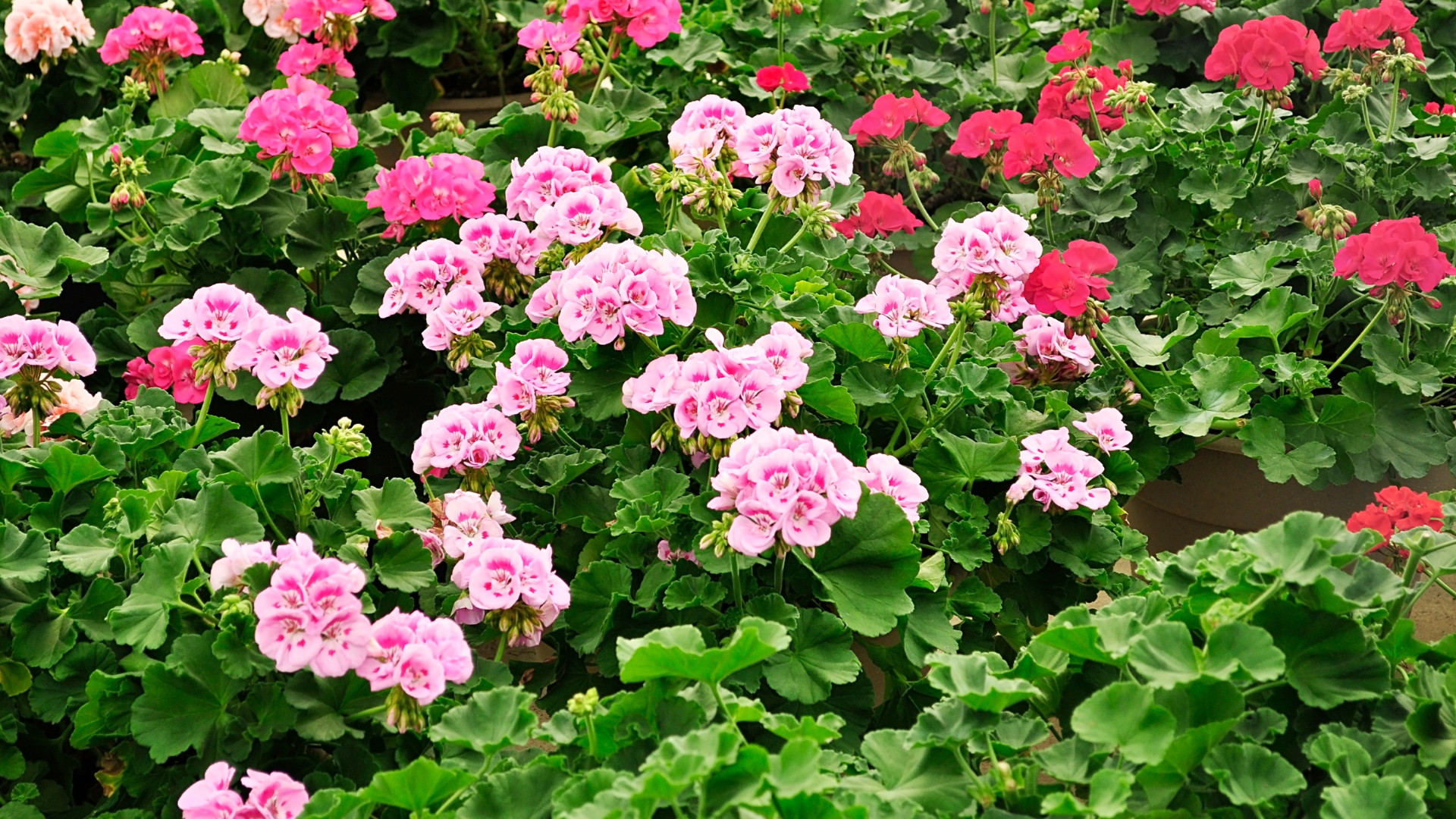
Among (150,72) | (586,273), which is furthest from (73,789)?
(150,72)

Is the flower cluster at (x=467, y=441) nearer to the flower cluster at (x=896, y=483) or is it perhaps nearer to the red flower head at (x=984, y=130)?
the flower cluster at (x=896, y=483)

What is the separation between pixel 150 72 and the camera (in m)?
2.73

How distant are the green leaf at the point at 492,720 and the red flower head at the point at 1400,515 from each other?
1.04m

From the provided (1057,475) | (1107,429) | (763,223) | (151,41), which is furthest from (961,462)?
(151,41)

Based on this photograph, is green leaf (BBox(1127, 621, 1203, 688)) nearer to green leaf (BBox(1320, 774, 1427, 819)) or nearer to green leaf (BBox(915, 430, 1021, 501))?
green leaf (BBox(1320, 774, 1427, 819))

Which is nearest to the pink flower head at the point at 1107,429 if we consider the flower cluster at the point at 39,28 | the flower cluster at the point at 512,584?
the flower cluster at the point at 512,584

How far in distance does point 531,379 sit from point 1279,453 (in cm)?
112

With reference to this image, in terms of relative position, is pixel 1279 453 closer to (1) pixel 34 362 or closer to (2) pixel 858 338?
(2) pixel 858 338

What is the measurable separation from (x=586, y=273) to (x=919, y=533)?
1.66 ft

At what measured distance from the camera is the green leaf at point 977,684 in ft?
3.76

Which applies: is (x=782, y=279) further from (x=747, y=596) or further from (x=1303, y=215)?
(x=1303, y=215)

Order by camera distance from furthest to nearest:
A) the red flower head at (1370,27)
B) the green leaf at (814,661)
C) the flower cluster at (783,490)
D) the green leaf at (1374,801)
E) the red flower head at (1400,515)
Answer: the red flower head at (1370,27)
the red flower head at (1400,515)
the green leaf at (814,661)
the flower cluster at (783,490)
the green leaf at (1374,801)

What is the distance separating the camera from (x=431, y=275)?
181 centimetres

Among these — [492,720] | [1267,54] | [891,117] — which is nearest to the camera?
[492,720]
